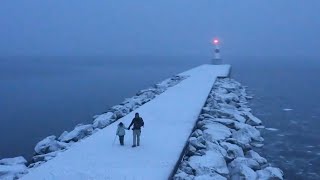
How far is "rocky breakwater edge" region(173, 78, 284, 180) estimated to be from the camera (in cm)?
1153

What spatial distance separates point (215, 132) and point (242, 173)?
3.94 meters

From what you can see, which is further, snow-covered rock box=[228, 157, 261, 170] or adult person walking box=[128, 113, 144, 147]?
snow-covered rock box=[228, 157, 261, 170]

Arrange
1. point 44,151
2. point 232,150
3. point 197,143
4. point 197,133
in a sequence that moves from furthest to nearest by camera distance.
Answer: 1. point 197,133
2. point 44,151
3. point 232,150
4. point 197,143

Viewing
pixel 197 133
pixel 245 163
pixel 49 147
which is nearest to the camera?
pixel 245 163

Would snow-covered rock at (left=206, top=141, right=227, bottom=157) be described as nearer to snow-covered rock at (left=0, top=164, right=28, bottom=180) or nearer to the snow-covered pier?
the snow-covered pier

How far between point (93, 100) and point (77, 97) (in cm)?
298

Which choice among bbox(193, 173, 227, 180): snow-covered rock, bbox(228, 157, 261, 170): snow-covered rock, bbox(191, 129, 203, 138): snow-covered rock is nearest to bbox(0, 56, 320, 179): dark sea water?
bbox(228, 157, 261, 170): snow-covered rock

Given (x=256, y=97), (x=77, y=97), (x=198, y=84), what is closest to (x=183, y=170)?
(x=198, y=84)

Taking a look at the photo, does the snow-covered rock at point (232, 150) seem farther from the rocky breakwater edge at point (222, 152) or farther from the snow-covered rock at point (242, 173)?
the snow-covered rock at point (242, 173)

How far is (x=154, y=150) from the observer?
12266mm

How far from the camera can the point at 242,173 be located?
11875 millimetres

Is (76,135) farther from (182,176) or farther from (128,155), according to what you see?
(182,176)

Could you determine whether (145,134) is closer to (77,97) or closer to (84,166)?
(84,166)

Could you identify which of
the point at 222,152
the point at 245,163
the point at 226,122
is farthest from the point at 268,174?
the point at 226,122
